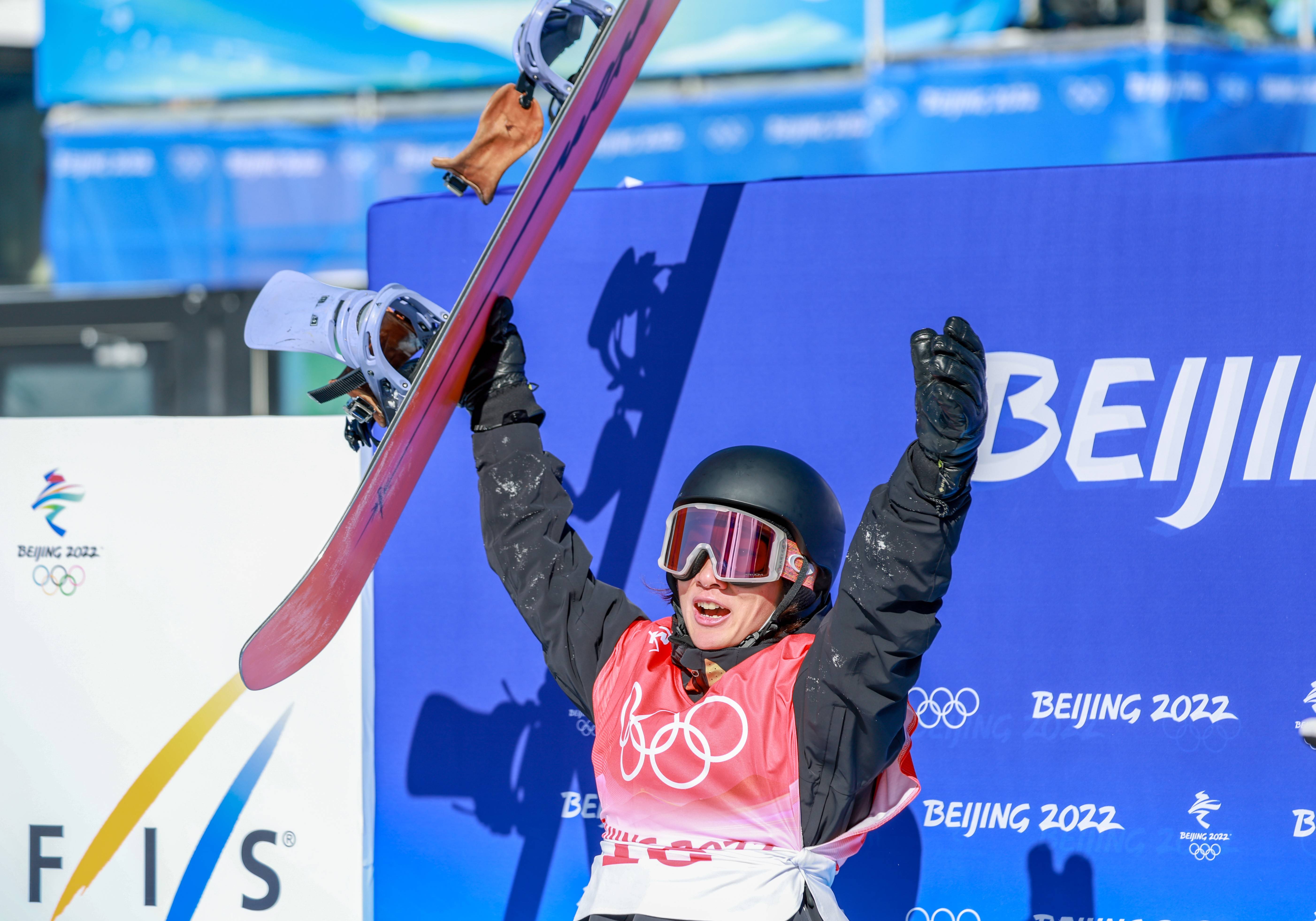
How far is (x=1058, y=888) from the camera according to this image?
2455 millimetres

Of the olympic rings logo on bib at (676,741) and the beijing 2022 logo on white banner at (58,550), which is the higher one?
the beijing 2022 logo on white banner at (58,550)

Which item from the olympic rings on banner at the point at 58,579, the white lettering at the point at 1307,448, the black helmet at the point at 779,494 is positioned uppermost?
the white lettering at the point at 1307,448

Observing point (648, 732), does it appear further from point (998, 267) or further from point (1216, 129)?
point (1216, 129)

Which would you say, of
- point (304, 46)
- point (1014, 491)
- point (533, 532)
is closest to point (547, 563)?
point (533, 532)

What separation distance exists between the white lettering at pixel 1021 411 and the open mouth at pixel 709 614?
0.85 metres

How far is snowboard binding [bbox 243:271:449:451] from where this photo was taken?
2.18 meters

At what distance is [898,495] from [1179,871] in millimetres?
1382

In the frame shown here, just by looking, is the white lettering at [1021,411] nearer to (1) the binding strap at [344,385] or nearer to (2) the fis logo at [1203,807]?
(2) the fis logo at [1203,807]

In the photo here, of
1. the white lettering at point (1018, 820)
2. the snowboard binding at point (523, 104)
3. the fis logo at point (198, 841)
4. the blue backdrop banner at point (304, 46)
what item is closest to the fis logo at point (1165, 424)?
the white lettering at point (1018, 820)

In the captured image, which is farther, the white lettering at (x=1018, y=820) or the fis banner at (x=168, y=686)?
the fis banner at (x=168, y=686)

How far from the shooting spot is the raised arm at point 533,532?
2.02 meters

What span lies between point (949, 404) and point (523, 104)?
1.27 metres

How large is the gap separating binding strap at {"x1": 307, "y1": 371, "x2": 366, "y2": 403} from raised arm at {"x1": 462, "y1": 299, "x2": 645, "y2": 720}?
20 centimetres

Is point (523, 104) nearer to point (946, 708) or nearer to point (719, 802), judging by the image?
point (719, 802)
